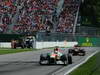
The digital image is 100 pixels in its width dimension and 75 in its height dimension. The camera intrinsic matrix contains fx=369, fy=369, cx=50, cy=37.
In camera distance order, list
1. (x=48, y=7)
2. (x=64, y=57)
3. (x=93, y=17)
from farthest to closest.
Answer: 1. (x=93, y=17)
2. (x=48, y=7)
3. (x=64, y=57)

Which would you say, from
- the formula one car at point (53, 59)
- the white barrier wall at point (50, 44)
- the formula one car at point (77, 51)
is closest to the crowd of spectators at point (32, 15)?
the white barrier wall at point (50, 44)

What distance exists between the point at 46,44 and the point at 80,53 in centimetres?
1938

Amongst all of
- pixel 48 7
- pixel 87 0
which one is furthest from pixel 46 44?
pixel 87 0

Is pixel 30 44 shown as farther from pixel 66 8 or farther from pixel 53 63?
pixel 53 63

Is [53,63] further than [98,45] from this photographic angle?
No

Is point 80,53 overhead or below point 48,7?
below

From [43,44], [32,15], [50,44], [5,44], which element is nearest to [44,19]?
[32,15]

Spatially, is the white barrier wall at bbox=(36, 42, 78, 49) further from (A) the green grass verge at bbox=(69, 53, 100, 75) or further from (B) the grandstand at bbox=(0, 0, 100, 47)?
(A) the green grass verge at bbox=(69, 53, 100, 75)

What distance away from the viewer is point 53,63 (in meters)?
19.5

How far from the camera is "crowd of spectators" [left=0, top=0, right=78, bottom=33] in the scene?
178ft

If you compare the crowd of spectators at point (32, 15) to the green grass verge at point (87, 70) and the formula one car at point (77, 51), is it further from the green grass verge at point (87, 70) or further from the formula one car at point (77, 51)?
the green grass verge at point (87, 70)

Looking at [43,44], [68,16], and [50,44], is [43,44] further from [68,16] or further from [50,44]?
[68,16]

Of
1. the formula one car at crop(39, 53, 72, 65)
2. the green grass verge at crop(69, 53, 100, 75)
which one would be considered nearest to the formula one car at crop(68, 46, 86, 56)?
the formula one car at crop(39, 53, 72, 65)

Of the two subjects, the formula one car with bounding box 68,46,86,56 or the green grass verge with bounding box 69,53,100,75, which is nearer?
the green grass verge with bounding box 69,53,100,75
